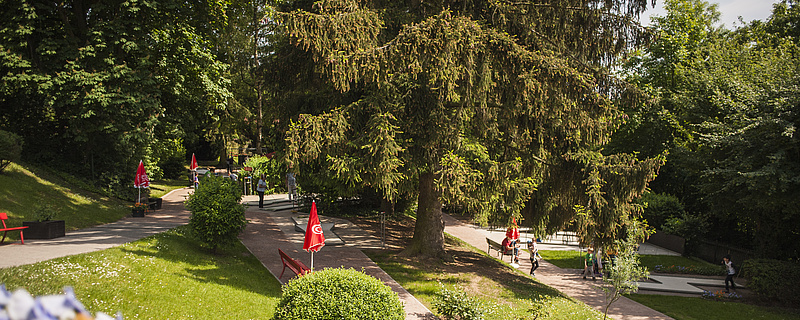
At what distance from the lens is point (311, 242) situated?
37.1 feet

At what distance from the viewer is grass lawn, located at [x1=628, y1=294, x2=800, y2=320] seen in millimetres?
14391

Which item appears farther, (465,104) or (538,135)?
(538,135)

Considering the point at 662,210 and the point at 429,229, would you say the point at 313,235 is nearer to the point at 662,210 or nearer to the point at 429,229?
the point at 429,229

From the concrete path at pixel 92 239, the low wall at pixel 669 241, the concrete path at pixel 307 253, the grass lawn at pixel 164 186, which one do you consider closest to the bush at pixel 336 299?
the concrete path at pixel 307 253

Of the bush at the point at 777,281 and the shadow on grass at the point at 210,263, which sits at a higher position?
the shadow on grass at the point at 210,263

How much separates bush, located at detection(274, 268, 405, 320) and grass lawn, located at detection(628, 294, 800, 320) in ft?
33.0

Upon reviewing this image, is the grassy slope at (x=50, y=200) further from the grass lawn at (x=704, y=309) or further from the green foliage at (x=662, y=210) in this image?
the green foliage at (x=662, y=210)

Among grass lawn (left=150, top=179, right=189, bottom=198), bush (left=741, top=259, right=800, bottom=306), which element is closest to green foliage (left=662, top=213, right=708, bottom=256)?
bush (left=741, top=259, right=800, bottom=306)

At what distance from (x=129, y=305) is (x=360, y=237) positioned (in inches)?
431

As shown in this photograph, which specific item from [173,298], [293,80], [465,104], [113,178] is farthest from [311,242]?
[113,178]

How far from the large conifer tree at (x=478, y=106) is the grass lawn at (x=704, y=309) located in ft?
10.9

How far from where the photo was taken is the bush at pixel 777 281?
15852 mm

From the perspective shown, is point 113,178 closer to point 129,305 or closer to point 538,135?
point 129,305

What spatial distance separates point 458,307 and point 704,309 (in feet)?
32.4
